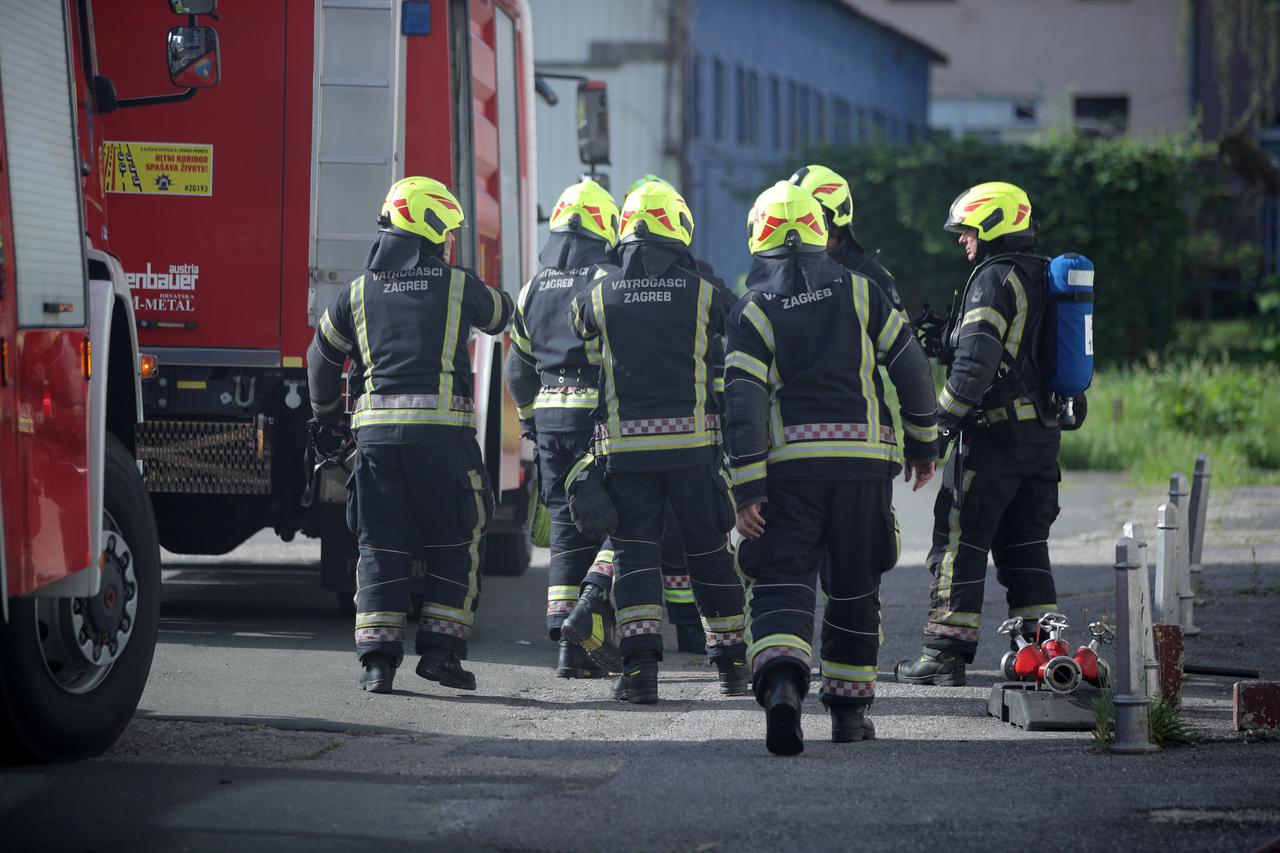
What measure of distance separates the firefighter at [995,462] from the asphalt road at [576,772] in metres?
0.36

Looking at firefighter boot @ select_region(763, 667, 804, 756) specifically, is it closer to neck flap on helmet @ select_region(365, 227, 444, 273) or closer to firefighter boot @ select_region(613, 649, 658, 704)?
firefighter boot @ select_region(613, 649, 658, 704)

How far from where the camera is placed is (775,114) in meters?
35.4

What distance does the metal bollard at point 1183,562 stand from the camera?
904cm

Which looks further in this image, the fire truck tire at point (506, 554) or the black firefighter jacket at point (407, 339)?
the fire truck tire at point (506, 554)

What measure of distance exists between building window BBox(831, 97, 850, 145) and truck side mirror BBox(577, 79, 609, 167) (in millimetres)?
26193

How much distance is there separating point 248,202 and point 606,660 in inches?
110

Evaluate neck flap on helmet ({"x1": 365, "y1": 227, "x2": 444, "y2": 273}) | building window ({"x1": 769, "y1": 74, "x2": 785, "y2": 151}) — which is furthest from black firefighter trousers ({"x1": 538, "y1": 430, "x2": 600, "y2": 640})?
building window ({"x1": 769, "y1": 74, "x2": 785, "y2": 151})

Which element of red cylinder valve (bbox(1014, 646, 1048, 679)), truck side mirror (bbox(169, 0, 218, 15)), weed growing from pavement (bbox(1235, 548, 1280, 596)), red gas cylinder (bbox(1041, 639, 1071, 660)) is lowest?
weed growing from pavement (bbox(1235, 548, 1280, 596))

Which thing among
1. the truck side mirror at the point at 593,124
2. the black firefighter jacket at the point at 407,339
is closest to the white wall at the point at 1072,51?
the truck side mirror at the point at 593,124

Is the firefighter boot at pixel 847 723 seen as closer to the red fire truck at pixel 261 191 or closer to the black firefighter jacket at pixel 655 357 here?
the black firefighter jacket at pixel 655 357

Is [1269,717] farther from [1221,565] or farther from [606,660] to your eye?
[1221,565]

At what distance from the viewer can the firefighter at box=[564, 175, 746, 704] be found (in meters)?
7.61

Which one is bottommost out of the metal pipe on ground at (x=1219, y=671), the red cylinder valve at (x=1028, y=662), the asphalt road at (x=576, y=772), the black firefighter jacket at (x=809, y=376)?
the asphalt road at (x=576, y=772)

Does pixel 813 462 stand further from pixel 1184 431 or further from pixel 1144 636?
pixel 1184 431
